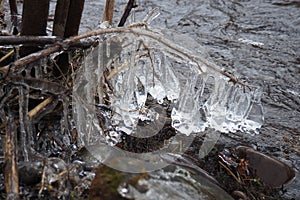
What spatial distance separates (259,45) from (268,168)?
2190 mm

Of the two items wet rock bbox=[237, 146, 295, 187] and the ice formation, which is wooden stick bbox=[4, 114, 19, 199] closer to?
the ice formation

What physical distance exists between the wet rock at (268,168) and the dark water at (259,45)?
6cm

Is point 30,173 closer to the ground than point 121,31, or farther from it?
closer to the ground

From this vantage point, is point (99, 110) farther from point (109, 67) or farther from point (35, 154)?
point (35, 154)

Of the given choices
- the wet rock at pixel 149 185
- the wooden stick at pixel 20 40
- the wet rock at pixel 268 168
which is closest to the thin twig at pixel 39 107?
the wooden stick at pixel 20 40

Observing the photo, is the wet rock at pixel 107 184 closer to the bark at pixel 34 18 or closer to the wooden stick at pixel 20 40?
the wooden stick at pixel 20 40

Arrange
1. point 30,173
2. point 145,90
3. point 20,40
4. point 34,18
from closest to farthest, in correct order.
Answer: point 30,173 → point 20,40 → point 34,18 → point 145,90

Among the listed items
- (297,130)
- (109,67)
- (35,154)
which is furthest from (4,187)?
(297,130)

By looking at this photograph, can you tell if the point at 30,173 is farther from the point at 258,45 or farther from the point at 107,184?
the point at 258,45

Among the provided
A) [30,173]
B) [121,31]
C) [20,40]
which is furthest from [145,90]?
[30,173]

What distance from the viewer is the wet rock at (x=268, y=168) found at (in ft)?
8.63

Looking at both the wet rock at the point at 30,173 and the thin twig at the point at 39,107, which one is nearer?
the wet rock at the point at 30,173

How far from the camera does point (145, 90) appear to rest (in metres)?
2.67

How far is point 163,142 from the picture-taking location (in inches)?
107
